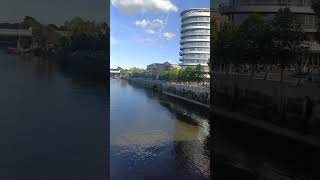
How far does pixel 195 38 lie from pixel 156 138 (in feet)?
5.71

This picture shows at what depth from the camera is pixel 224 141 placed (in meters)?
7.20

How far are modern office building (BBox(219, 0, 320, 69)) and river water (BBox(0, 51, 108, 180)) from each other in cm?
233

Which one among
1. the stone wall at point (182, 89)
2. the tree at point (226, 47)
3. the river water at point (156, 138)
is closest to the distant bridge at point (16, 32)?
the river water at point (156, 138)

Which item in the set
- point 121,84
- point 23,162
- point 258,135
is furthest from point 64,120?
point 258,135

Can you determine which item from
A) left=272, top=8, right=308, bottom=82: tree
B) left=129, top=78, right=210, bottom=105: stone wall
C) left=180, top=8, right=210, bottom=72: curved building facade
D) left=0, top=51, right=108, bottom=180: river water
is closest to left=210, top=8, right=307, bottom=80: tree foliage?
left=272, top=8, right=308, bottom=82: tree

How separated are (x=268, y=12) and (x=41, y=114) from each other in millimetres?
3177

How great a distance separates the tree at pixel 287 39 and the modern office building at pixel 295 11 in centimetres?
7

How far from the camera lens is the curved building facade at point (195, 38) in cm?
685

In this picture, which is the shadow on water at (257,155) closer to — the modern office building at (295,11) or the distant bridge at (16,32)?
the modern office building at (295,11)

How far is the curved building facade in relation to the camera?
6.85 meters

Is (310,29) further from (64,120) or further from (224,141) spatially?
(64,120)

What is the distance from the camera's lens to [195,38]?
6887mm

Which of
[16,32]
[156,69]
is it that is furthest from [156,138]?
[16,32]

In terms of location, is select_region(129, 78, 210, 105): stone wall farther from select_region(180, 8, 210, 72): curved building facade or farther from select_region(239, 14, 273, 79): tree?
select_region(239, 14, 273, 79): tree
